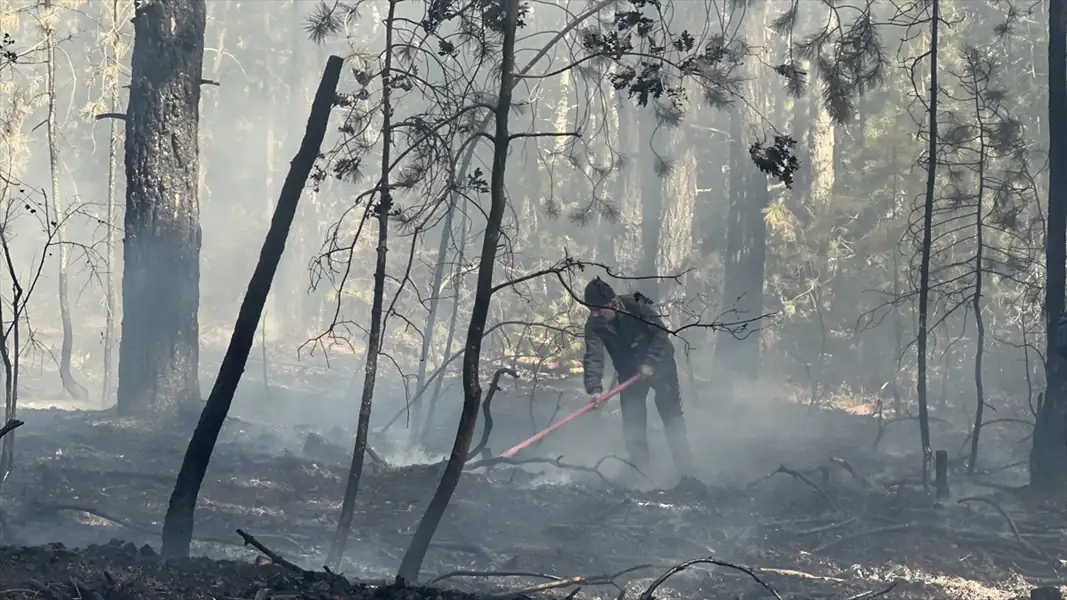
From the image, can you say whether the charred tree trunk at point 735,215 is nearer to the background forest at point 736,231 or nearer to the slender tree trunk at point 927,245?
the background forest at point 736,231

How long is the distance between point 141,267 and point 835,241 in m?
16.7

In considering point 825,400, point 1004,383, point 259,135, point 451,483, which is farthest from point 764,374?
point 259,135

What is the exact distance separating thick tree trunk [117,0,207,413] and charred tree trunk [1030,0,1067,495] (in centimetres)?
977

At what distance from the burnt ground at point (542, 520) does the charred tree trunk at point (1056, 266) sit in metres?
0.59

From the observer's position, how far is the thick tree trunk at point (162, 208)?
467 inches

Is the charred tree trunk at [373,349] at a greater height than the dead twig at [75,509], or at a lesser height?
greater

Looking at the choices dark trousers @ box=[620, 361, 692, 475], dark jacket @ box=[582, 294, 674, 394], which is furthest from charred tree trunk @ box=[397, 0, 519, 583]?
dark trousers @ box=[620, 361, 692, 475]

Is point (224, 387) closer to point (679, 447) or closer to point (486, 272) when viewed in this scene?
point (486, 272)

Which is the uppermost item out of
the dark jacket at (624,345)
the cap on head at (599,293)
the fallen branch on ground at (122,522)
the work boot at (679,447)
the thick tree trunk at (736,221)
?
the thick tree trunk at (736,221)

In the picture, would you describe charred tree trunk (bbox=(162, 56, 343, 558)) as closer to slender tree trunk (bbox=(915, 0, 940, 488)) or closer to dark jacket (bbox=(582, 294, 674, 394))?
dark jacket (bbox=(582, 294, 674, 394))

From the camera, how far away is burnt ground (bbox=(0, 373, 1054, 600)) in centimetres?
819

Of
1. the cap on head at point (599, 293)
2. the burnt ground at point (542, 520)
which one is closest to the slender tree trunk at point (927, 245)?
the burnt ground at point (542, 520)

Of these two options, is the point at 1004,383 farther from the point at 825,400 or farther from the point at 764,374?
the point at 764,374

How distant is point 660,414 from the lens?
12.1 metres
